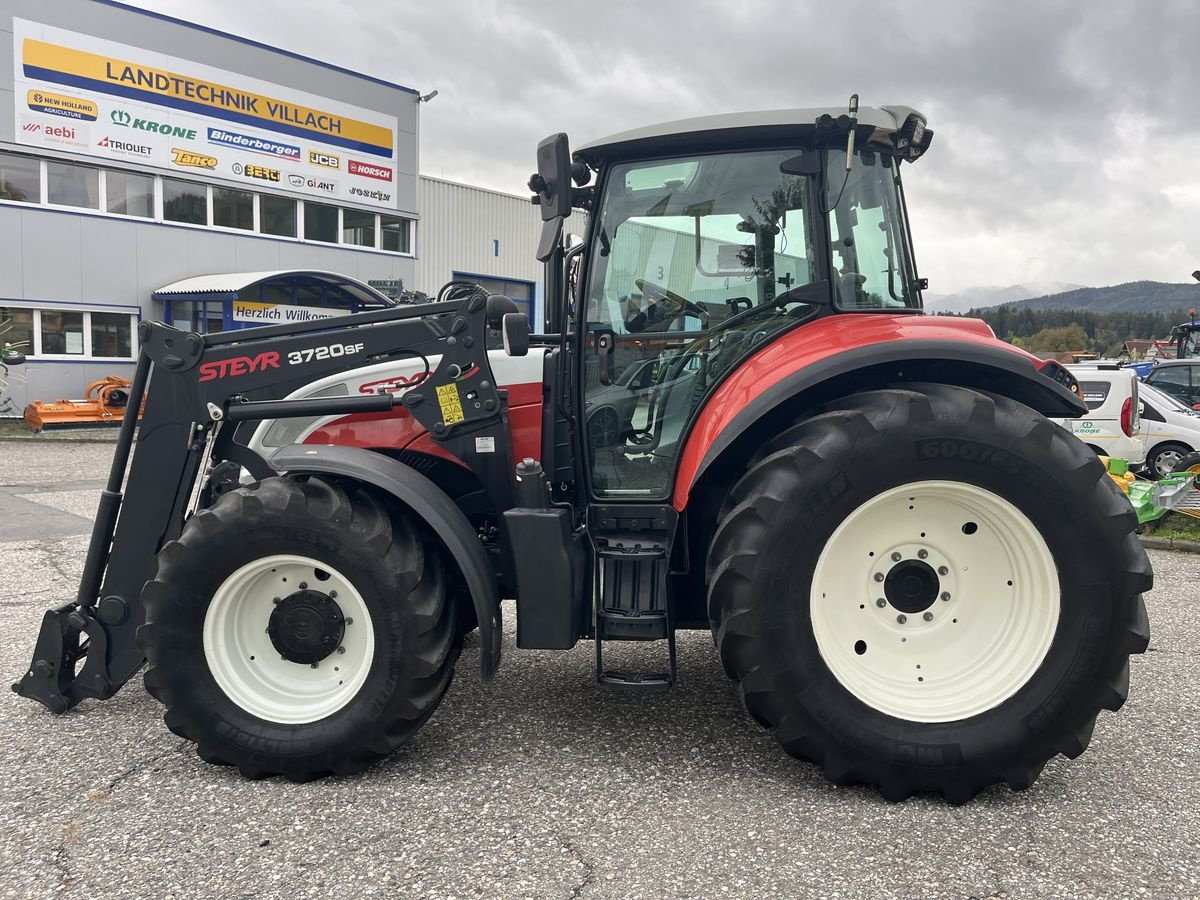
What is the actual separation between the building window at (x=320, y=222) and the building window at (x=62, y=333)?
205 inches

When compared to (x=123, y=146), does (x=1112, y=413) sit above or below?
below

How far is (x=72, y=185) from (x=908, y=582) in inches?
719

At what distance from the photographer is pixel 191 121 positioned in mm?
18062

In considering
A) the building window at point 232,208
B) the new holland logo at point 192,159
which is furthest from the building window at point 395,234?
the new holland logo at point 192,159

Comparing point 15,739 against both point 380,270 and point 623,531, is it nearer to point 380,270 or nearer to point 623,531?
point 623,531

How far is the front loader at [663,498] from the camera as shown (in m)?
2.96

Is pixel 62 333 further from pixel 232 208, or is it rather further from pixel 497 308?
pixel 497 308

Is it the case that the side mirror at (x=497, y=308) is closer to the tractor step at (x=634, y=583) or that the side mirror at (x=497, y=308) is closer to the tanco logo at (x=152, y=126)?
the tractor step at (x=634, y=583)

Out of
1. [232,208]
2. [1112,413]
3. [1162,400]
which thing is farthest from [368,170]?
[1162,400]

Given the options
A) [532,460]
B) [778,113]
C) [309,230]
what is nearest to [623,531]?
[532,460]

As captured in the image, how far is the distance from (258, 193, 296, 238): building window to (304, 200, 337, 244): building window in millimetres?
331

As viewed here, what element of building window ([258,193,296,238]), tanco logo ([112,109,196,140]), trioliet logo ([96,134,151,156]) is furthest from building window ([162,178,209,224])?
building window ([258,193,296,238])

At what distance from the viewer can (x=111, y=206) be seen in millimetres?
17234

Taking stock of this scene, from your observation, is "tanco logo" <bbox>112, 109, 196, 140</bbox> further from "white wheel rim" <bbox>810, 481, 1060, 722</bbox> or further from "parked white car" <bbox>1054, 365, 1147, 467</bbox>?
"white wheel rim" <bbox>810, 481, 1060, 722</bbox>
